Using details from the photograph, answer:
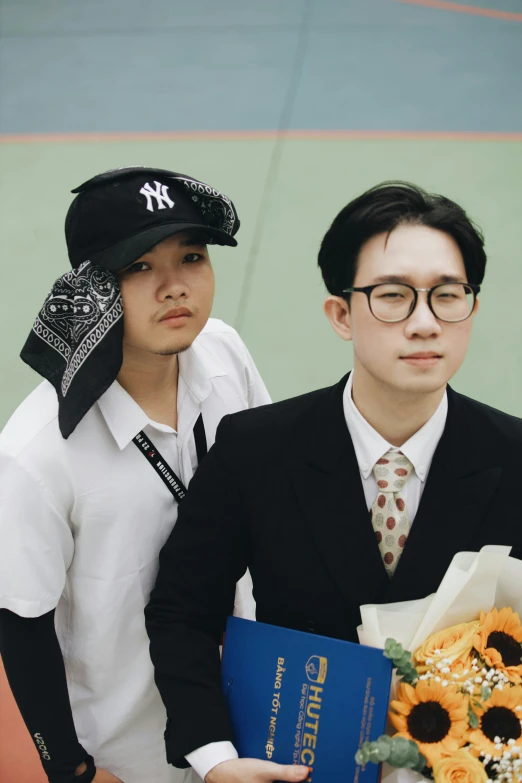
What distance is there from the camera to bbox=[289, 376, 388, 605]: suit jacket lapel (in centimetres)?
179

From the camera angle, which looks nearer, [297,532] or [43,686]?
[297,532]

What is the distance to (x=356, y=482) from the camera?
72.3 inches

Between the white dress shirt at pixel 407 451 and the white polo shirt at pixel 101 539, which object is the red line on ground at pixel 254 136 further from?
the white dress shirt at pixel 407 451

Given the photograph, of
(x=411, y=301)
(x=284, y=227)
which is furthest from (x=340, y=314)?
(x=284, y=227)

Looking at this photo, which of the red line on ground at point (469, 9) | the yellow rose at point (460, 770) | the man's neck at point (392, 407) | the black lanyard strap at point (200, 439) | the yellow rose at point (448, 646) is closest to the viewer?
the yellow rose at point (460, 770)

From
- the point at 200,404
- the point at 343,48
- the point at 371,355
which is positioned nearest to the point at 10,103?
the point at 343,48

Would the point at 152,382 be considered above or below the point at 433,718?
above

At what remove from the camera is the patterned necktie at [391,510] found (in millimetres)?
1816

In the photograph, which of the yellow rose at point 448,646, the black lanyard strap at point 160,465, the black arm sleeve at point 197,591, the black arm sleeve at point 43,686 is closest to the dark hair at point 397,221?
the black arm sleeve at point 197,591

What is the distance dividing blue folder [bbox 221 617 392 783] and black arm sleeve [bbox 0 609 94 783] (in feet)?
1.53

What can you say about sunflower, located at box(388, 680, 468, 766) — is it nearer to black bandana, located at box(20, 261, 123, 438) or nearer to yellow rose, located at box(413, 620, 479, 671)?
yellow rose, located at box(413, 620, 479, 671)

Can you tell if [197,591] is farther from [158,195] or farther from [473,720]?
[158,195]

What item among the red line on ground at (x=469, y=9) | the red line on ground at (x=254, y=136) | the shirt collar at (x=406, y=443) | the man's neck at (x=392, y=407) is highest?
the red line on ground at (x=469, y=9)

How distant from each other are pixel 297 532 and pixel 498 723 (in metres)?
0.57
